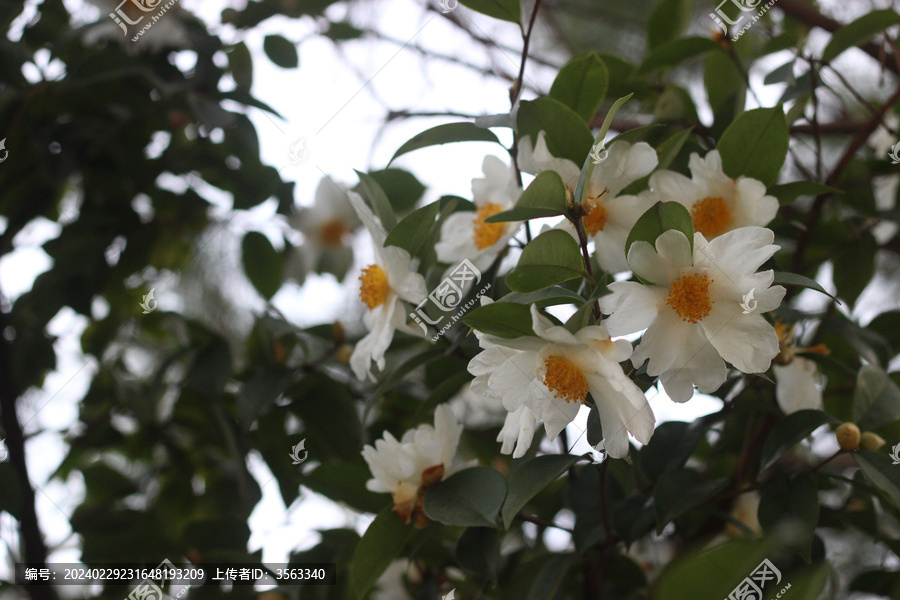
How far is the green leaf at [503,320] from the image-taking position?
1.90 feet

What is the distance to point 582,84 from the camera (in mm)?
783

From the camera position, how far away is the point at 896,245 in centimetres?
121

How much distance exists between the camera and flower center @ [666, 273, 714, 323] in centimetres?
60

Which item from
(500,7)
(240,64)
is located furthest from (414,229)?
(240,64)

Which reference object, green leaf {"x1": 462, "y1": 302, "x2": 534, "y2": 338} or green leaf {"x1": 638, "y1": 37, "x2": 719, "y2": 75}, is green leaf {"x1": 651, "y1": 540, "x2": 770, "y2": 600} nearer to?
green leaf {"x1": 462, "y1": 302, "x2": 534, "y2": 338}

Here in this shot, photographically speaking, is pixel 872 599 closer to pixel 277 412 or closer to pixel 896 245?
pixel 896 245

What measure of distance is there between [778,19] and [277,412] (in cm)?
132

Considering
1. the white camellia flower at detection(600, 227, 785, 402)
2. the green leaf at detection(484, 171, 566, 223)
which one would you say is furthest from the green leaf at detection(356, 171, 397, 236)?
the white camellia flower at detection(600, 227, 785, 402)

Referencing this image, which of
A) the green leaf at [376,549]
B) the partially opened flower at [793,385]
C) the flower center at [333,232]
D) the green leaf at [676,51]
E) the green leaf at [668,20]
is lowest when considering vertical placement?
the green leaf at [376,549]

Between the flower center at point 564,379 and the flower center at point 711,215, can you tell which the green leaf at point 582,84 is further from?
the flower center at point 564,379

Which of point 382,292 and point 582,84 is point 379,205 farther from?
point 582,84
